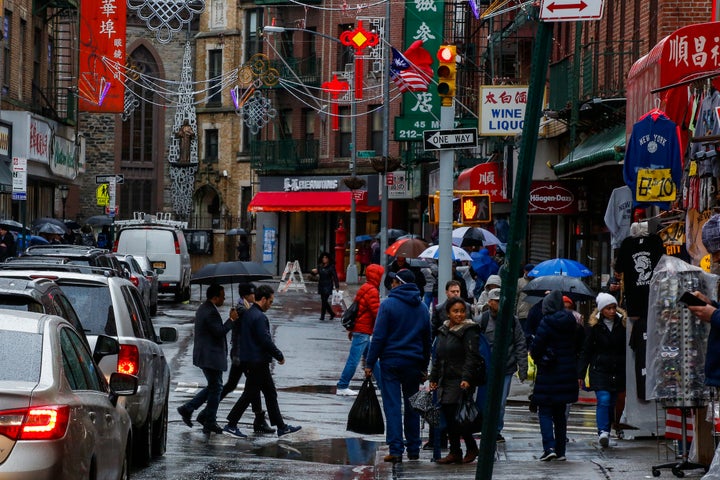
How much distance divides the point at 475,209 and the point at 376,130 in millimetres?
41096

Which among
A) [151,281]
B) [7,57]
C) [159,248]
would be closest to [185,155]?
[7,57]

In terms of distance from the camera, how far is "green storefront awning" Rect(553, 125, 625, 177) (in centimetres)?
2108

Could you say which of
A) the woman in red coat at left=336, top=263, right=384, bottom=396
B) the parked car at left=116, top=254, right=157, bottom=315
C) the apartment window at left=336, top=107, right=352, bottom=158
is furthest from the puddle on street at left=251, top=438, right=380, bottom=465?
the apartment window at left=336, top=107, right=352, bottom=158

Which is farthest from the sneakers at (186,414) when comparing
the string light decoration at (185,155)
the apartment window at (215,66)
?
the apartment window at (215,66)

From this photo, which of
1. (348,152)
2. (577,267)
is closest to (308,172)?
(348,152)

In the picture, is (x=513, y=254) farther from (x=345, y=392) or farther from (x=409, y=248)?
(x=409, y=248)

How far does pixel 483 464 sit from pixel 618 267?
25.7ft

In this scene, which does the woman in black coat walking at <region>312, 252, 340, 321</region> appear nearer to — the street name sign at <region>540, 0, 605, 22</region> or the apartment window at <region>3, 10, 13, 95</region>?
the apartment window at <region>3, 10, 13, 95</region>

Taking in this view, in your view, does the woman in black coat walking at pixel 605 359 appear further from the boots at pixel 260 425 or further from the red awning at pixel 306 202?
the red awning at pixel 306 202

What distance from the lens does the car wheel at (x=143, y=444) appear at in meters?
12.8

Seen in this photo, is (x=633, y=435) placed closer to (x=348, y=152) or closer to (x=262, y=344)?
(x=262, y=344)

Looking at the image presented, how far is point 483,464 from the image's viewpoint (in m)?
8.07

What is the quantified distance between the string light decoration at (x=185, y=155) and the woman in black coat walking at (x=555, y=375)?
184ft

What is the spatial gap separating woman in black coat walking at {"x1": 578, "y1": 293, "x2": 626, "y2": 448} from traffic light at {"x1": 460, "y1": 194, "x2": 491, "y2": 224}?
13.6 ft
